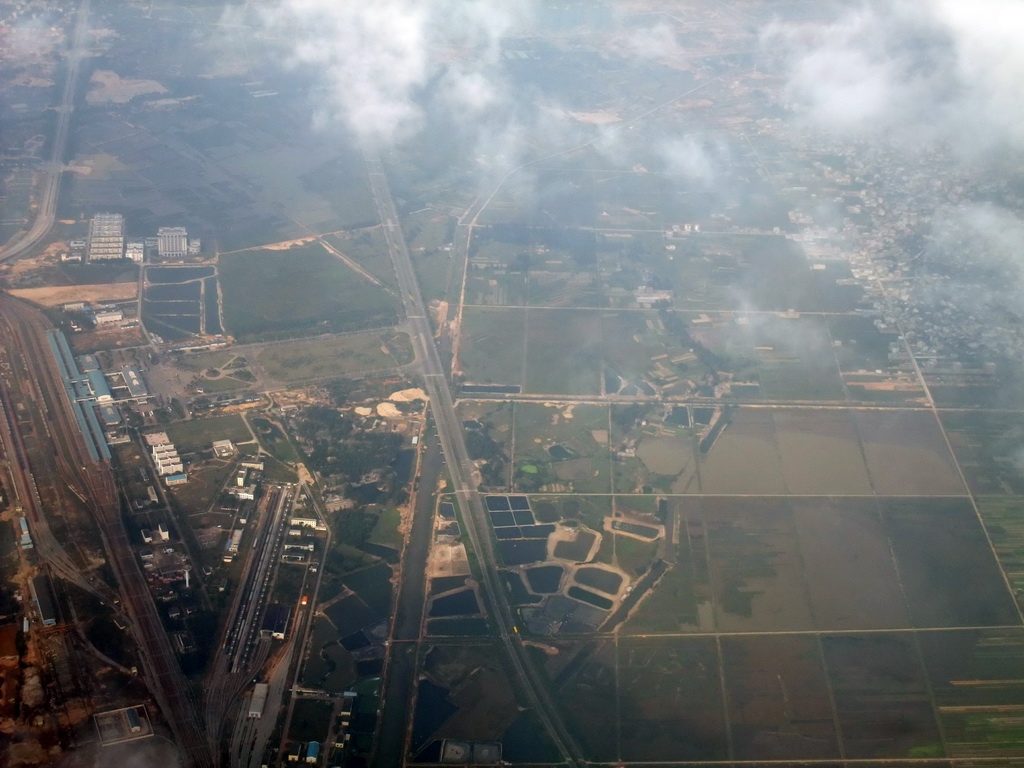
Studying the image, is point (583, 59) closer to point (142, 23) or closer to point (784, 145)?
point (784, 145)

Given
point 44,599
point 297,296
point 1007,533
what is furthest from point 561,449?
point 44,599

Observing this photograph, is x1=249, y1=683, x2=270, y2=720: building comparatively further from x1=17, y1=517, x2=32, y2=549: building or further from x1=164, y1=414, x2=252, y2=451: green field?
x1=164, y1=414, x2=252, y2=451: green field

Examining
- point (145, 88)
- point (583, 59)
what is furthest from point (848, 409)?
point (145, 88)

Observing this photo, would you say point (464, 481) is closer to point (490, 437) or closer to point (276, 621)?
point (490, 437)

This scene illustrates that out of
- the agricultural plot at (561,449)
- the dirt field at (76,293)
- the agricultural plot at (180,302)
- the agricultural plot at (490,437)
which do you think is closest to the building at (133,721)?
the agricultural plot at (490,437)

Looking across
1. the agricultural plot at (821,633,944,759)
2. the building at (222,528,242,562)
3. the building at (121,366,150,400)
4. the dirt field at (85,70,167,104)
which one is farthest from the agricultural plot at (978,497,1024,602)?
the dirt field at (85,70,167,104)
